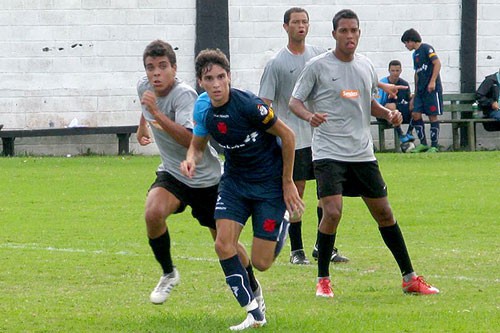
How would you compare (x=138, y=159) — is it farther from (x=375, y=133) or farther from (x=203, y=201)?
(x=203, y=201)

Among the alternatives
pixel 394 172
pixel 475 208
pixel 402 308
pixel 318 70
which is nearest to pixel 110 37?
pixel 394 172

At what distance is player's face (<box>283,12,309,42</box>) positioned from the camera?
35.3 ft

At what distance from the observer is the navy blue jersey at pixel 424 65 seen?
2223 cm

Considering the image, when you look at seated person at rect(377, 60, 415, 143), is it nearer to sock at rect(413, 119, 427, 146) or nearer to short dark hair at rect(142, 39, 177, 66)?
sock at rect(413, 119, 427, 146)

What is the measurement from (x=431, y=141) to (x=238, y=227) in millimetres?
16287

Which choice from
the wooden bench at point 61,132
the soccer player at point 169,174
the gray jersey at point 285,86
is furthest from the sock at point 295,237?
the wooden bench at point 61,132

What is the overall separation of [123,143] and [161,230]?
1528cm

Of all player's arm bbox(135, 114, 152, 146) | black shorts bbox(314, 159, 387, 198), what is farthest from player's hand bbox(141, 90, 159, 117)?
black shorts bbox(314, 159, 387, 198)

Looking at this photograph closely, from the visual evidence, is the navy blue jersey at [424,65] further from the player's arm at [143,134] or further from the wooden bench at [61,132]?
the player's arm at [143,134]

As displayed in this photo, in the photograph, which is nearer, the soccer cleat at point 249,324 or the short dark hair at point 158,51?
the soccer cleat at point 249,324

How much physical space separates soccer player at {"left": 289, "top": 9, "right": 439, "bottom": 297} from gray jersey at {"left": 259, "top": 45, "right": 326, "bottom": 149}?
5.39 ft

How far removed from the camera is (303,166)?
35.4 feet

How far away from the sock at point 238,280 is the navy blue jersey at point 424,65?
51.1 ft

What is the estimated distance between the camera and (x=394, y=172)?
62.1 feet
